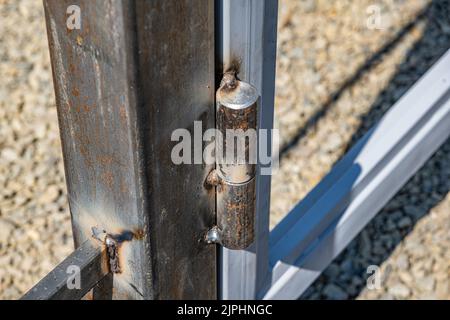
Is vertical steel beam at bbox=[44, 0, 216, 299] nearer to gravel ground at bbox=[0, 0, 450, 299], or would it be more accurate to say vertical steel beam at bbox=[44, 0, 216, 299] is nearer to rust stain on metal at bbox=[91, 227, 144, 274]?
rust stain on metal at bbox=[91, 227, 144, 274]

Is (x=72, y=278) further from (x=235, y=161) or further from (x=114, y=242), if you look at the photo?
(x=235, y=161)

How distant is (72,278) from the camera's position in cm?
110

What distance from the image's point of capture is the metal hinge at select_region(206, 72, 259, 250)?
1.08 m

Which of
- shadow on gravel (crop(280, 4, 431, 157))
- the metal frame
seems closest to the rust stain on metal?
the metal frame

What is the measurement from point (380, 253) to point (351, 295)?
0.62 ft

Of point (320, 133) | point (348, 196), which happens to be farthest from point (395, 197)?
point (348, 196)

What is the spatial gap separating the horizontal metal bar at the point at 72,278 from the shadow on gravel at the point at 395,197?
51.5 inches

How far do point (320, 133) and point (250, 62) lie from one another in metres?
1.69

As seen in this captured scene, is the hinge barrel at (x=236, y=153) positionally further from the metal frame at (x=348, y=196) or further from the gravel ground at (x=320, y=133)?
the gravel ground at (x=320, y=133)

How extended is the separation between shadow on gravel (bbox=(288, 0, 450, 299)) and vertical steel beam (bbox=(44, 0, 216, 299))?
4.17 ft

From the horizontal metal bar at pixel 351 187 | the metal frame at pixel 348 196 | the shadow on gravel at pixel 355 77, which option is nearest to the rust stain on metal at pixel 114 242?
the metal frame at pixel 348 196

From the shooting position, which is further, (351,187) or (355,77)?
(355,77)

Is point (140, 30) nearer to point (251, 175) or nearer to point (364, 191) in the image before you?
point (251, 175)

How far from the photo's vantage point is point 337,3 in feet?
10.4
